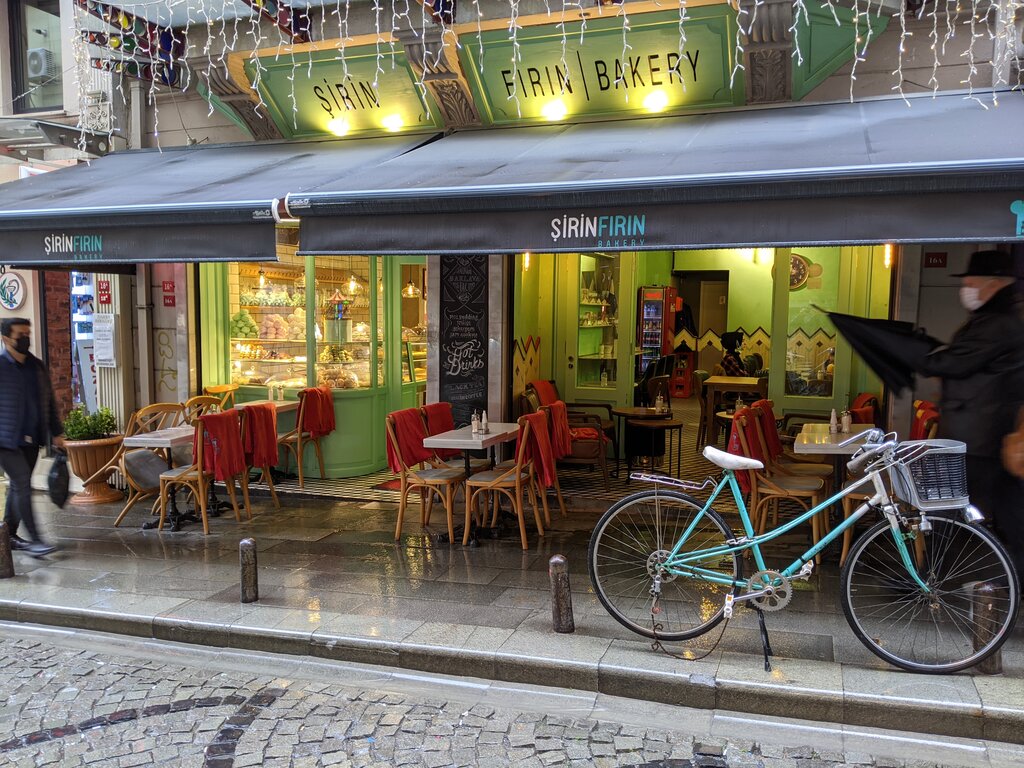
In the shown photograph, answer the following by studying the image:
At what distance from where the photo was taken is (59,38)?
941 centimetres

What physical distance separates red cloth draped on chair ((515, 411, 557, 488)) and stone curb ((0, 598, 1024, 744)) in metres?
2.38

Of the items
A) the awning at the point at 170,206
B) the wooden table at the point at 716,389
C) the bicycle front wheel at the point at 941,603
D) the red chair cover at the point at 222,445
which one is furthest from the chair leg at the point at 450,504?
the wooden table at the point at 716,389

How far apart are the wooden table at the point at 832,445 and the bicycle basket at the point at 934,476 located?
3.91ft

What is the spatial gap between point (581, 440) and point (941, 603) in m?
4.46

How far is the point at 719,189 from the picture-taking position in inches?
170

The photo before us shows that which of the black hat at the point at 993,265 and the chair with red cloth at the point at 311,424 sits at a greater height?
the black hat at the point at 993,265

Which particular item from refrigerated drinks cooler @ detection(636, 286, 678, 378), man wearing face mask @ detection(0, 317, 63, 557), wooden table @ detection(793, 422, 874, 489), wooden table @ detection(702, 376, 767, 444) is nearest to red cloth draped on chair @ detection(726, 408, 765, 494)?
wooden table @ detection(793, 422, 874, 489)

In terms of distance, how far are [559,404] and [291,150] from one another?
3.48 m

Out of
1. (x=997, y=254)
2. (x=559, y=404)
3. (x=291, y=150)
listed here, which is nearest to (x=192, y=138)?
(x=291, y=150)

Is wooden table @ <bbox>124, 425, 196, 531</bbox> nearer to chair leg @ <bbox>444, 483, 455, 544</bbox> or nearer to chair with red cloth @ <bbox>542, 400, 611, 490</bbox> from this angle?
chair leg @ <bbox>444, 483, 455, 544</bbox>

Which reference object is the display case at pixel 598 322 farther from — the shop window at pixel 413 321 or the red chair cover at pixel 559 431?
the red chair cover at pixel 559 431

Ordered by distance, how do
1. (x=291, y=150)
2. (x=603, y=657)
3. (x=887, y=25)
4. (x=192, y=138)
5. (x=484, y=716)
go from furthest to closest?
(x=192, y=138)
(x=291, y=150)
(x=887, y=25)
(x=603, y=657)
(x=484, y=716)

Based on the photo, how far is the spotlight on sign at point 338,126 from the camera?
7.61 metres

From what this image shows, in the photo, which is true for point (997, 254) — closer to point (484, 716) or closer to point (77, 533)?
point (484, 716)
